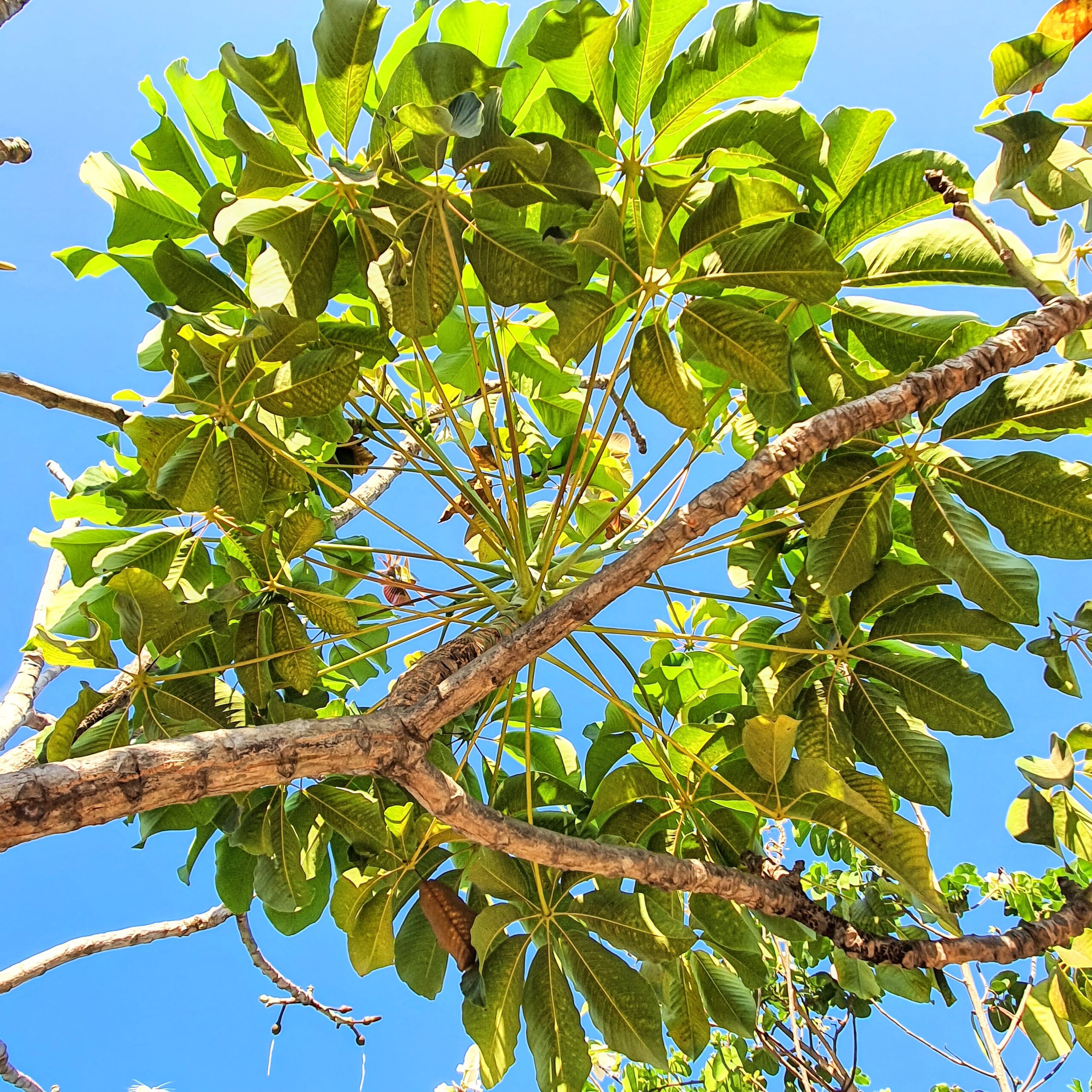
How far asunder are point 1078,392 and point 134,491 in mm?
1859

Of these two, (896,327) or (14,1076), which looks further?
(14,1076)

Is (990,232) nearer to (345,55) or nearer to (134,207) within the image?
(345,55)

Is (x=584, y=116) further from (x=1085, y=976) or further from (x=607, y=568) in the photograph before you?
(x=1085, y=976)

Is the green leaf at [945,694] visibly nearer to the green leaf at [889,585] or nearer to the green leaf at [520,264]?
the green leaf at [889,585]

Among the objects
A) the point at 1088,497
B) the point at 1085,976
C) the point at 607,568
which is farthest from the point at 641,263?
the point at 1085,976

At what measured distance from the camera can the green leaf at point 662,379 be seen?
5.05ft

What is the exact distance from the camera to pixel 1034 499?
1535 mm

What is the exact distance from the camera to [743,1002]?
1.85 meters

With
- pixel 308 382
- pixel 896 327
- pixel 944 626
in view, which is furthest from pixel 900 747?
pixel 308 382

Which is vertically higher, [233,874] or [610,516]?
[610,516]

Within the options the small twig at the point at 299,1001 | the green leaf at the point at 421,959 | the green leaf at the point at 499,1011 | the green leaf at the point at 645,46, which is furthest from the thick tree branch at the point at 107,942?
the green leaf at the point at 645,46

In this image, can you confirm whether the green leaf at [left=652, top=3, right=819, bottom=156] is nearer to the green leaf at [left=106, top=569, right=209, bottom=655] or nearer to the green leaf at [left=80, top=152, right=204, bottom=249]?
the green leaf at [left=80, top=152, right=204, bottom=249]

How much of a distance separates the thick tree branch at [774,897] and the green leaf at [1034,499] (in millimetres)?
636

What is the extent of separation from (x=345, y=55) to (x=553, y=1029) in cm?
183
